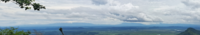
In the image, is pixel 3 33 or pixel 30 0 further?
pixel 3 33

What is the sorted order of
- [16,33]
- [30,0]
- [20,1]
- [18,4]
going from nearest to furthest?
[20,1] < [18,4] < [30,0] < [16,33]

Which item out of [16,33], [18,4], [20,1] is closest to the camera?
[20,1]

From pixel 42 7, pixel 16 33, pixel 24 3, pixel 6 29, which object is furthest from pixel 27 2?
pixel 6 29

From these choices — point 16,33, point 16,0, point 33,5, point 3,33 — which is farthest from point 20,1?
point 3,33

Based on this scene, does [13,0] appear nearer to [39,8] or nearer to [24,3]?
[24,3]

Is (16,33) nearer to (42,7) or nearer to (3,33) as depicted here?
(3,33)

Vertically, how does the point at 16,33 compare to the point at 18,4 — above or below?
below

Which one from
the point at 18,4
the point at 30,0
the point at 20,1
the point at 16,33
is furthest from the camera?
the point at 16,33

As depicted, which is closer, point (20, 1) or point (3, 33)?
point (20, 1)

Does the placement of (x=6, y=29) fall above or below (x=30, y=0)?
below
